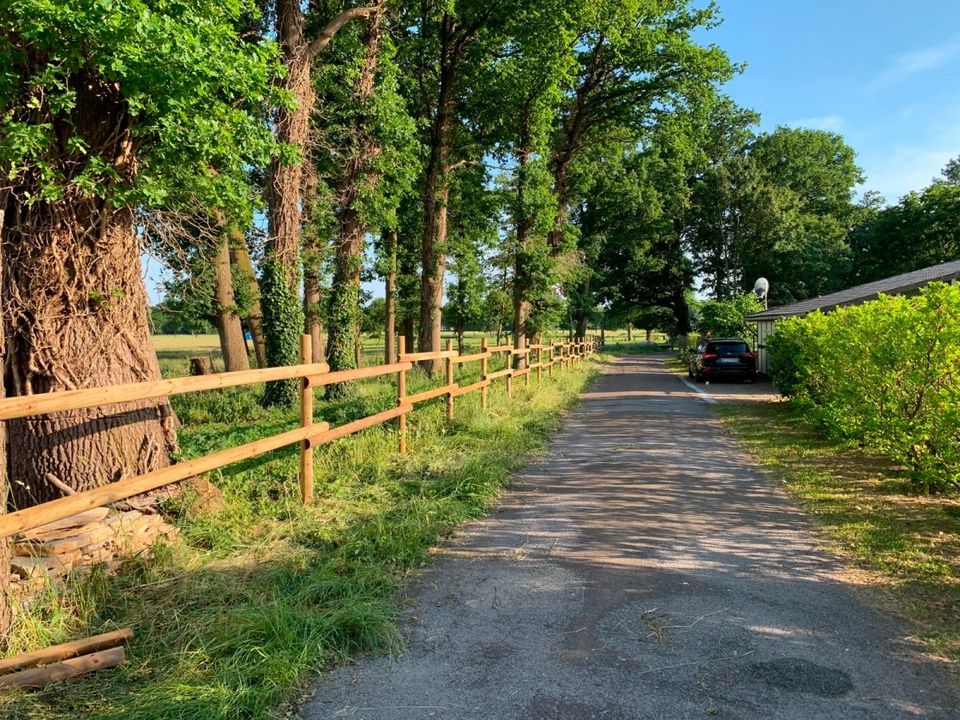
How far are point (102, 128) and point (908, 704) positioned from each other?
22.5 ft

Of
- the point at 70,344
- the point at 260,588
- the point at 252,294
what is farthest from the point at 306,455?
the point at 252,294

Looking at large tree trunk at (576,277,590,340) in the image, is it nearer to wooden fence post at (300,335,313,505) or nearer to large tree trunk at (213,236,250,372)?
large tree trunk at (213,236,250,372)

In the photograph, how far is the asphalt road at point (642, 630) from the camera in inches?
113

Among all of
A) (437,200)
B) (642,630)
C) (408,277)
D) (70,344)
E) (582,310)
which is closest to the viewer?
(642,630)

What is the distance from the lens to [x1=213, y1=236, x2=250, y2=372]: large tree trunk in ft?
55.5

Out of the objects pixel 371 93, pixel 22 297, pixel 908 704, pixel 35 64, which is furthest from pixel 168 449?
pixel 371 93

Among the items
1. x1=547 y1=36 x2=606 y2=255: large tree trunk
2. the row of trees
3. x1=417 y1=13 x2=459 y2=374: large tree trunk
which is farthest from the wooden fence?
x1=547 y1=36 x2=606 y2=255: large tree trunk

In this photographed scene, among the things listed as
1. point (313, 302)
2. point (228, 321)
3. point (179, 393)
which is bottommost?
point (179, 393)

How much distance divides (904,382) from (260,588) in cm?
672

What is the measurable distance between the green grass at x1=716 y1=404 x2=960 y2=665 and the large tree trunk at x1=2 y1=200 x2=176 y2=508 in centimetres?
574

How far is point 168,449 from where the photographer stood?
5.60 metres

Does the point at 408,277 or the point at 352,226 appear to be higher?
the point at 352,226

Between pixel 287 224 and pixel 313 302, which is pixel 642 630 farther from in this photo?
pixel 313 302

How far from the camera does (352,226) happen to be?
15.2 meters
